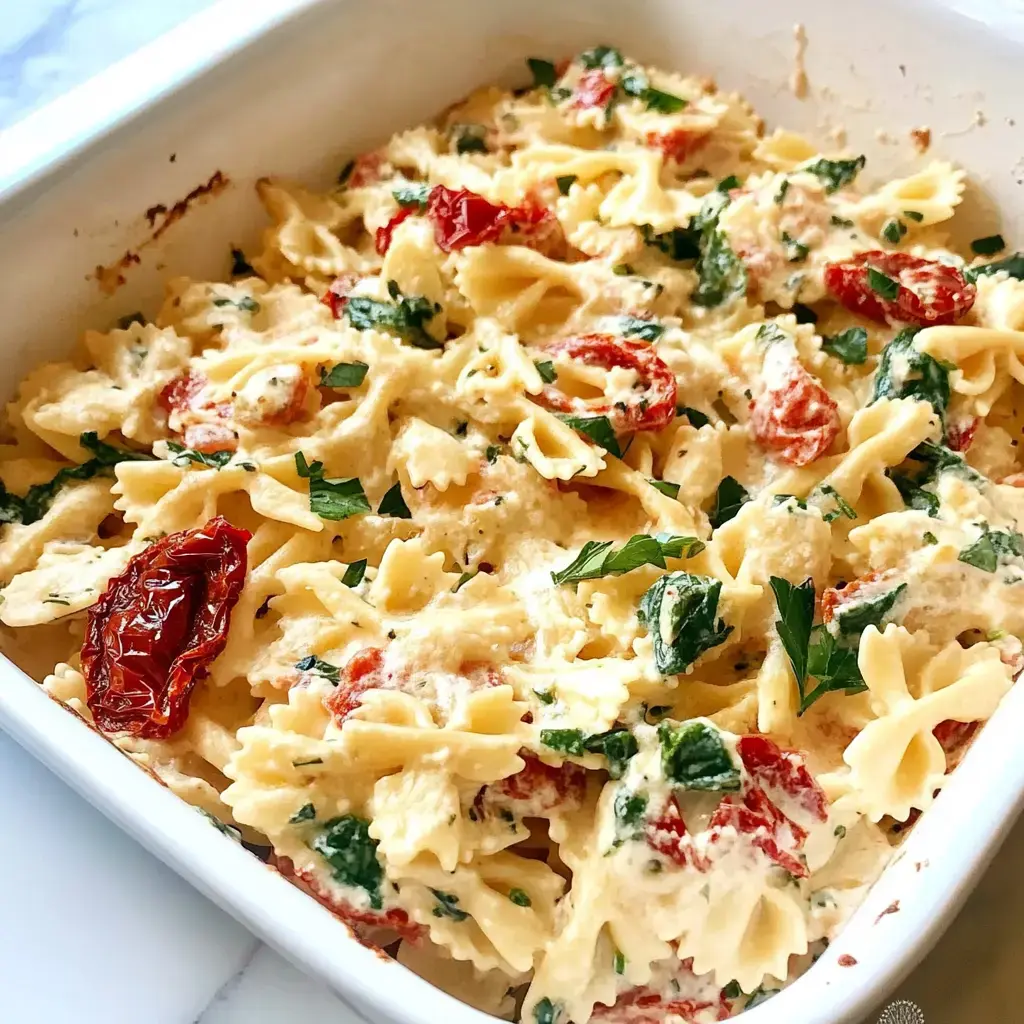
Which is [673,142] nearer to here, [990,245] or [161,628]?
[990,245]

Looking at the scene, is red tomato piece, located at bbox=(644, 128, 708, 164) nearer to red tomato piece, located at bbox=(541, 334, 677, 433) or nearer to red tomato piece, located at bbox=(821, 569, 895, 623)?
red tomato piece, located at bbox=(541, 334, 677, 433)

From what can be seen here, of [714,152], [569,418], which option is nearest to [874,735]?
[569,418]

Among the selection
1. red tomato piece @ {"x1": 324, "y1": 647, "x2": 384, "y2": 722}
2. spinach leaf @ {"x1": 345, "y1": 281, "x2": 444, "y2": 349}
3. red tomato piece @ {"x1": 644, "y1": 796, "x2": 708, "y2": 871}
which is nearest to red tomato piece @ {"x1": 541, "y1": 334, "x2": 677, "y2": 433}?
spinach leaf @ {"x1": 345, "y1": 281, "x2": 444, "y2": 349}

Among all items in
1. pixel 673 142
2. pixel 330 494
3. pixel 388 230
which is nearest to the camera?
pixel 330 494

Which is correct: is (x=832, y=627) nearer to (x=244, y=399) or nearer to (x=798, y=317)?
(x=798, y=317)

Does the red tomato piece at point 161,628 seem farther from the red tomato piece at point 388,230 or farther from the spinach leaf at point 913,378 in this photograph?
the spinach leaf at point 913,378

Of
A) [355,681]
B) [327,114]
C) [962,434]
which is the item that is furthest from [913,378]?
[327,114]
